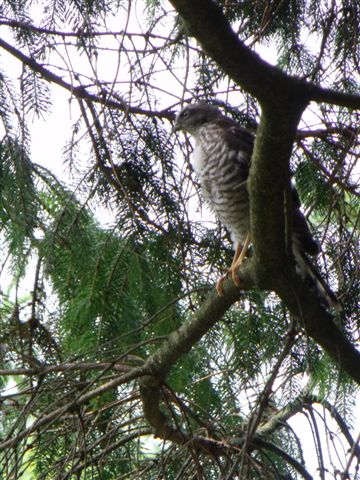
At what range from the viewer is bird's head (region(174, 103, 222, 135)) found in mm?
3952

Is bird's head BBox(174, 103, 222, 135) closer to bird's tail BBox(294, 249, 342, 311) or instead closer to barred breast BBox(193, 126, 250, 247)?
barred breast BBox(193, 126, 250, 247)

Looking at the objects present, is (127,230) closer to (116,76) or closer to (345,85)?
(116,76)

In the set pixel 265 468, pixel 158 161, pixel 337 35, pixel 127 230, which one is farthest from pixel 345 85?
pixel 265 468

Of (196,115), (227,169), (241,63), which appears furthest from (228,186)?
(241,63)

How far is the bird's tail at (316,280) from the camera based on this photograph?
3.05m

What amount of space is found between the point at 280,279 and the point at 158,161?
1035 mm

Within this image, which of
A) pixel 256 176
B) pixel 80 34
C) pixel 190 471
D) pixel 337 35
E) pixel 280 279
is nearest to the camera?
pixel 256 176

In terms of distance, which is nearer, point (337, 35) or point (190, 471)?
point (190, 471)

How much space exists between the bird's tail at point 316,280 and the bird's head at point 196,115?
92 centimetres

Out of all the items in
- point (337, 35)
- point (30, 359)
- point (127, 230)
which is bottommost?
point (30, 359)

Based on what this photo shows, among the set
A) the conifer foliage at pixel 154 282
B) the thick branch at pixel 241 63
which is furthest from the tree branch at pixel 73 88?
the thick branch at pixel 241 63

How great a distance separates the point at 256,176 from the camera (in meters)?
2.28

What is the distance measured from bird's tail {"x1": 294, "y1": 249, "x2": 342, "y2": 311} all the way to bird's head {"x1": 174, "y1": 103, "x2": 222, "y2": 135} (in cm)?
92

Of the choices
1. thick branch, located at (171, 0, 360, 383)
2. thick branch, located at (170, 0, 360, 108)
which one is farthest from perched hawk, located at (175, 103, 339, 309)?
thick branch, located at (170, 0, 360, 108)
